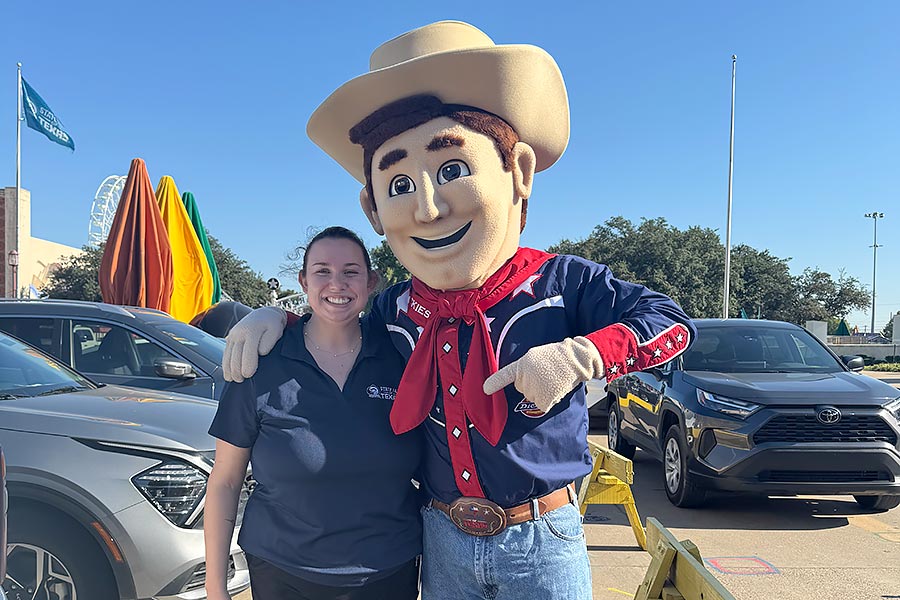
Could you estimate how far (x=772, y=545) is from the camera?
16.0 feet

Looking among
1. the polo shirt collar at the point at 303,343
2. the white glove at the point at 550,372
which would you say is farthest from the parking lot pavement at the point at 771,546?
the white glove at the point at 550,372

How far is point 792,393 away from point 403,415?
430 centimetres

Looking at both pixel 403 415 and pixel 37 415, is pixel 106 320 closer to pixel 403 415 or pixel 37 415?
pixel 37 415

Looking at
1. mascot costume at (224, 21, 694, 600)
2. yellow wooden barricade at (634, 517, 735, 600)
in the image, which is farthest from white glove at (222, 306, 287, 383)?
yellow wooden barricade at (634, 517, 735, 600)

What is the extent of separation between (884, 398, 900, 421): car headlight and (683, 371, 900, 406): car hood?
1.4 inches

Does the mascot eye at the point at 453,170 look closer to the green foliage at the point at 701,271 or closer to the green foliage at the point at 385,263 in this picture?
the green foliage at the point at 385,263

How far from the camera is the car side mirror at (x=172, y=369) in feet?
16.3

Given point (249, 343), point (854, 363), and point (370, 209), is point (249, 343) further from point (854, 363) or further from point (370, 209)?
point (854, 363)

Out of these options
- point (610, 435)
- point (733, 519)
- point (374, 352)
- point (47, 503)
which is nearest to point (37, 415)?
point (47, 503)

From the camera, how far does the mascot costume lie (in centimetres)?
190

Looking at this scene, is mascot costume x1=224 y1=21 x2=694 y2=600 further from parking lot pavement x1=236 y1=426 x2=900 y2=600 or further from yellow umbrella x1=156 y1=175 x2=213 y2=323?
yellow umbrella x1=156 y1=175 x2=213 y2=323

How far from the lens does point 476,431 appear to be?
6.42 ft

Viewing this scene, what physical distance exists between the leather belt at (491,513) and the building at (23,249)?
31098 mm

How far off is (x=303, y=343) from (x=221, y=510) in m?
0.53
